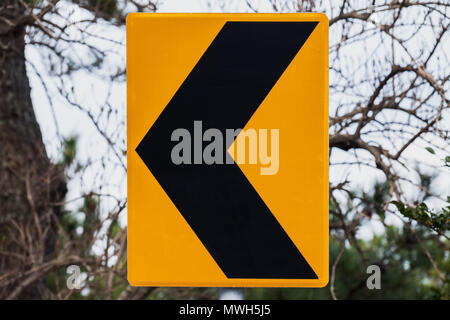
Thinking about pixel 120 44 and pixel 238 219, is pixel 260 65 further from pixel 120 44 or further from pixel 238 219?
pixel 120 44

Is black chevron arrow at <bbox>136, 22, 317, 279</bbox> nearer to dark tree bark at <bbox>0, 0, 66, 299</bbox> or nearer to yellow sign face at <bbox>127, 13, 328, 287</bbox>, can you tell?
yellow sign face at <bbox>127, 13, 328, 287</bbox>

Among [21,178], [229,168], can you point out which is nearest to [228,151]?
[229,168]

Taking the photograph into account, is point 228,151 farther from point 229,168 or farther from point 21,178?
point 21,178

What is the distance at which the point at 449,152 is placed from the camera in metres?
3.01

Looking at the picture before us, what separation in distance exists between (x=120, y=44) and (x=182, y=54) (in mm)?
2551

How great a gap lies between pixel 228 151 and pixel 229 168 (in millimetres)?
42

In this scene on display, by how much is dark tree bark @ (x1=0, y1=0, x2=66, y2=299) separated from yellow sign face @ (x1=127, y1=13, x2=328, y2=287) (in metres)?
3.55

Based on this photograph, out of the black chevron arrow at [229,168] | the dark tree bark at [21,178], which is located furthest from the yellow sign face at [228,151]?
the dark tree bark at [21,178]

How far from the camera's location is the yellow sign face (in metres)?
1.46

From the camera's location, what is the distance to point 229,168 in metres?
1.47

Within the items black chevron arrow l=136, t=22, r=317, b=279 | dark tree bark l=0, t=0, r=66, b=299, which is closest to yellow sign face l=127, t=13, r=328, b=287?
black chevron arrow l=136, t=22, r=317, b=279

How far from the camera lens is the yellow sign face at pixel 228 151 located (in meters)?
1.46

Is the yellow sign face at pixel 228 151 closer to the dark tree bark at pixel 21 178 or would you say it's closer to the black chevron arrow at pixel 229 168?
the black chevron arrow at pixel 229 168
